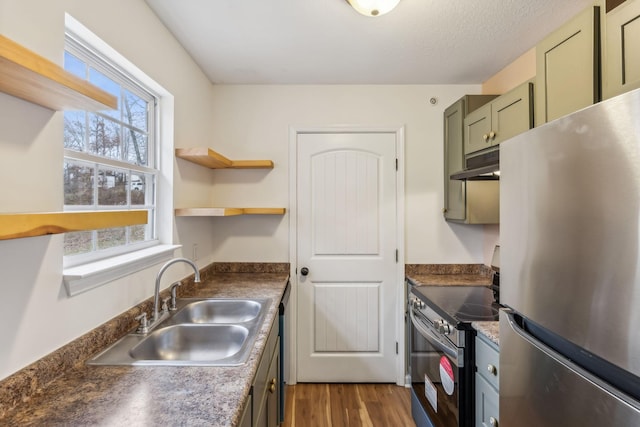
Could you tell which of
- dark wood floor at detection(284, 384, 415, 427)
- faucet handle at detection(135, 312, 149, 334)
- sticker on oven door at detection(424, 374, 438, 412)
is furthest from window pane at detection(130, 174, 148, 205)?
sticker on oven door at detection(424, 374, 438, 412)

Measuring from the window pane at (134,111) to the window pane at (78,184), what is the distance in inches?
15.4

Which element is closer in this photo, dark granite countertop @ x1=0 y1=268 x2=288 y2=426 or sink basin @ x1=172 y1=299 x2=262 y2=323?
dark granite countertop @ x1=0 y1=268 x2=288 y2=426

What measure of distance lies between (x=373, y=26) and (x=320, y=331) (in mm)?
2210

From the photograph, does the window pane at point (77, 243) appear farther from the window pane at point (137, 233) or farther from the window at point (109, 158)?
the window pane at point (137, 233)

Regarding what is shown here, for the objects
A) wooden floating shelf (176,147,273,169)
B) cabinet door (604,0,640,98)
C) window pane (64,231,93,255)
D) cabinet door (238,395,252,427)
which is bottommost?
cabinet door (238,395,252,427)

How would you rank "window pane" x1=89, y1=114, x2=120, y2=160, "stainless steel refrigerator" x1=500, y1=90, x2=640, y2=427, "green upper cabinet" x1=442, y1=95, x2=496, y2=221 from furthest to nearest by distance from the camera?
1. "green upper cabinet" x1=442, y1=95, x2=496, y2=221
2. "window pane" x1=89, y1=114, x2=120, y2=160
3. "stainless steel refrigerator" x1=500, y1=90, x2=640, y2=427

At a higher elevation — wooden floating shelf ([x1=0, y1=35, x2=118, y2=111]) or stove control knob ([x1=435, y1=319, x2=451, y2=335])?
wooden floating shelf ([x1=0, y1=35, x2=118, y2=111])

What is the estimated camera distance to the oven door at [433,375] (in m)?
1.54

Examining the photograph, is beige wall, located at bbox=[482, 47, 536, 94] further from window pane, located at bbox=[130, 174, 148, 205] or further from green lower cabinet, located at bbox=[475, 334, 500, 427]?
window pane, located at bbox=[130, 174, 148, 205]

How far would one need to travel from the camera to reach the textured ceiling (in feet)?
5.21

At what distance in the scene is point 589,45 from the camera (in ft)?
3.78

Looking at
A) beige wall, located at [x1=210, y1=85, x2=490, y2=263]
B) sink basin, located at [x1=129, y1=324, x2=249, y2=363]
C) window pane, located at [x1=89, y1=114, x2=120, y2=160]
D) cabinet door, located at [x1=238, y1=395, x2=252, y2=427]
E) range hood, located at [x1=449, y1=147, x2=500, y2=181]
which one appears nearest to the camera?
cabinet door, located at [x1=238, y1=395, x2=252, y2=427]

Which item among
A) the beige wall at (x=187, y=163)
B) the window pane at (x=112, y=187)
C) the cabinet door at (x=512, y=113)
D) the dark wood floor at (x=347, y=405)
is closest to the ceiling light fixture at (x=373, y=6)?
the cabinet door at (x=512, y=113)

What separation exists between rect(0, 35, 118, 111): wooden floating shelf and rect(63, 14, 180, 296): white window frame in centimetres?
37
